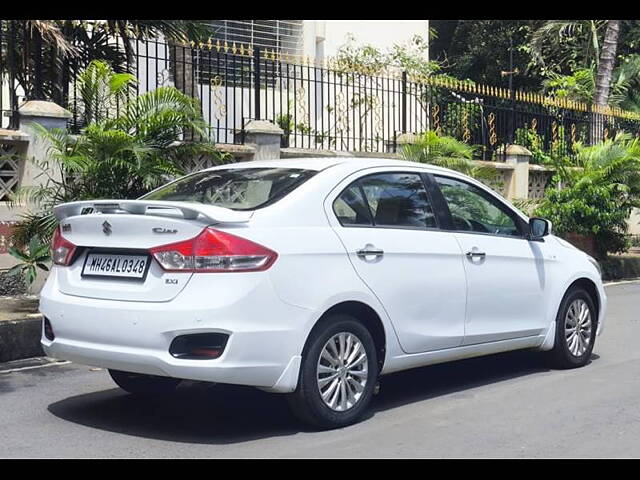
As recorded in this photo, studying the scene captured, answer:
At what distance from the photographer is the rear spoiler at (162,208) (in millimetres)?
5291

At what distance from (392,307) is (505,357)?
258 centimetres

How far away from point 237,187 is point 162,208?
852 mm

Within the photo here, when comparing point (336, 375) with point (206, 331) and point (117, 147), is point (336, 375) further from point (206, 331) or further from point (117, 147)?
point (117, 147)

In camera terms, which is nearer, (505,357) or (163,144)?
(505,357)

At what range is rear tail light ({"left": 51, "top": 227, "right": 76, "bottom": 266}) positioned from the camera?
5867 mm

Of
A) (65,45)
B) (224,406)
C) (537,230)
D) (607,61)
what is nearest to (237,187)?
(224,406)

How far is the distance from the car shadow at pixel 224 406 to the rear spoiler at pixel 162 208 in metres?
1.28

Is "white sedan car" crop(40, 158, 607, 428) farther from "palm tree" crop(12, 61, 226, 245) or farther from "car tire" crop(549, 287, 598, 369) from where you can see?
"palm tree" crop(12, 61, 226, 245)

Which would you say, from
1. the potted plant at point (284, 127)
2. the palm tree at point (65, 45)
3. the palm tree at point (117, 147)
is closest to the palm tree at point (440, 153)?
the potted plant at point (284, 127)

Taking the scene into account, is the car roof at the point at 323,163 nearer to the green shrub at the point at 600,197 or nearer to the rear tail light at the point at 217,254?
the rear tail light at the point at 217,254

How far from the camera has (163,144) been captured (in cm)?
932
